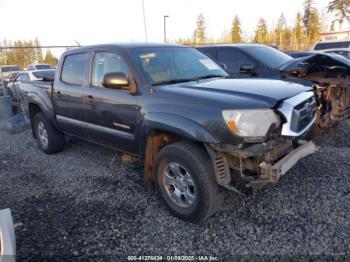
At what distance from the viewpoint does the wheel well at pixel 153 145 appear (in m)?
3.49

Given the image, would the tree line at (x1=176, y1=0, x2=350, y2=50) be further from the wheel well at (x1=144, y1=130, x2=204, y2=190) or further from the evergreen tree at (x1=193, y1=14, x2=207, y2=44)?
the wheel well at (x1=144, y1=130, x2=204, y2=190)

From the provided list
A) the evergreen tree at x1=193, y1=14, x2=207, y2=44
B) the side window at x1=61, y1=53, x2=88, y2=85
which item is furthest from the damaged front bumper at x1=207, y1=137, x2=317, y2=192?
the evergreen tree at x1=193, y1=14, x2=207, y2=44

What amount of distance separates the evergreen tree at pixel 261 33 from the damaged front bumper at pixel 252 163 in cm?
5233

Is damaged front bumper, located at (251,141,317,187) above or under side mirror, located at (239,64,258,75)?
→ under

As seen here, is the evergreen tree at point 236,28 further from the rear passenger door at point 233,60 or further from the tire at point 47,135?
the tire at point 47,135

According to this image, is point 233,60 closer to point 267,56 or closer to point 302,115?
point 267,56

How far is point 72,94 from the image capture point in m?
4.68

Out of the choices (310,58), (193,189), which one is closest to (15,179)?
(193,189)

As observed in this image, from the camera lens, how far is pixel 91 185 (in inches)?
173

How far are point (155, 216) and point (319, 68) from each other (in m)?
4.29

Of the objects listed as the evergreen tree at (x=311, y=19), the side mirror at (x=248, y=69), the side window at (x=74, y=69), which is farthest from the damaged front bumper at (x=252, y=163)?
the evergreen tree at (x=311, y=19)

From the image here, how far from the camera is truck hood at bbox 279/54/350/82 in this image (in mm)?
5551

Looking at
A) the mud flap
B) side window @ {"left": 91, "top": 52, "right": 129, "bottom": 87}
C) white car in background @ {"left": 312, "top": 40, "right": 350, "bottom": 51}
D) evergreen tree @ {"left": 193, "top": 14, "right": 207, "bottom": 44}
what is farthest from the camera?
evergreen tree @ {"left": 193, "top": 14, "right": 207, "bottom": 44}

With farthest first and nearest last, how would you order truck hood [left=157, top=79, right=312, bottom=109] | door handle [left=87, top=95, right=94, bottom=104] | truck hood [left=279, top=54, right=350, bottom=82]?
truck hood [left=279, top=54, right=350, bottom=82]
door handle [left=87, top=95, right=94, bottom=104]
truck hood [left=157, top=79, right=312, bottom=109]
